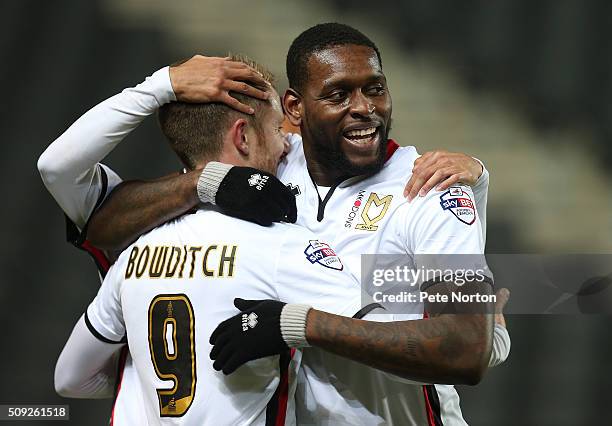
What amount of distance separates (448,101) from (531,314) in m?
0.78

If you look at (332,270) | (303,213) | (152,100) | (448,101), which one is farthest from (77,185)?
(448,101)

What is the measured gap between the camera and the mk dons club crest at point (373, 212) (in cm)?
181

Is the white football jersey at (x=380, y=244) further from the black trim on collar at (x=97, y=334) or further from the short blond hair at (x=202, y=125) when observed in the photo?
the black trim on collar at (x=97, y=334)

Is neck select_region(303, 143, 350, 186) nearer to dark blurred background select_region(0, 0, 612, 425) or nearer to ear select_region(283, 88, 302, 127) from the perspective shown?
ear select_region(283, 88, 302, 127)

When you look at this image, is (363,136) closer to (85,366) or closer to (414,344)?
(414,344)

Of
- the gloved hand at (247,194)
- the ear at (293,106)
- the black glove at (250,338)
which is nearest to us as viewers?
the black glove at (250,338)

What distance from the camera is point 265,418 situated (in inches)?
63.6

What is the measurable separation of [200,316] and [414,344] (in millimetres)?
395

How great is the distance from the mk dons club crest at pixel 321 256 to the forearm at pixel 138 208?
0.85 ft

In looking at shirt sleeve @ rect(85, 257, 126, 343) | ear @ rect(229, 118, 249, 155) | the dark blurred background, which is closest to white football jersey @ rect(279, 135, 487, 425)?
ear @ rect(229, 118, 249, 155)

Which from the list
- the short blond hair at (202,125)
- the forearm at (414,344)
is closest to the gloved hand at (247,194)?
the short blond hair at (202,125)

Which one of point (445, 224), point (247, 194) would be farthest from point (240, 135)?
point (445, 224)

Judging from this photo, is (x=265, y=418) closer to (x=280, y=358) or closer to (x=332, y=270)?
(x=280, y=358)

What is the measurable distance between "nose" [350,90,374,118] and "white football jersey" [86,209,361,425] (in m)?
0.34
